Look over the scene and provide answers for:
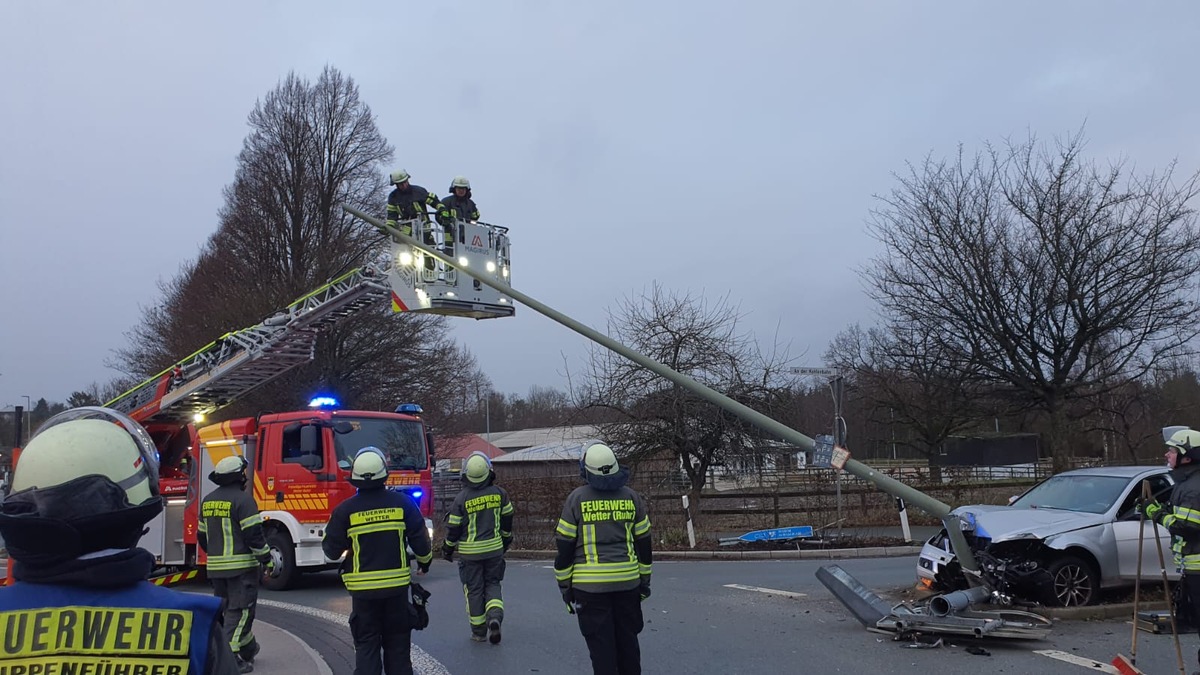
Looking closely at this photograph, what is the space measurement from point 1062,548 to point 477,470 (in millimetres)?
5936

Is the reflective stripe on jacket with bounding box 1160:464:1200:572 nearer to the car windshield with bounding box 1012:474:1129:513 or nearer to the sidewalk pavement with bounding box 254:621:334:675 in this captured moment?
the car windshield with bounding box 1012:474:1129:513

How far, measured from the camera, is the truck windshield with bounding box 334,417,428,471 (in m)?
12.2

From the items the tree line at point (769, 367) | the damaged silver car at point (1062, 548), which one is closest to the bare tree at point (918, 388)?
the tree line at point (769, 367)

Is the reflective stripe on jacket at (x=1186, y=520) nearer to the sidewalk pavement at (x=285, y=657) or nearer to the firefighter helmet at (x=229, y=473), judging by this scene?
the sidewalk pavement at (x=285, y=657)

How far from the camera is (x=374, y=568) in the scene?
585cm

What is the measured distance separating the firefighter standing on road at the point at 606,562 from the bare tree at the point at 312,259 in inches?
878

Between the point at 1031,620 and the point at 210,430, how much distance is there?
37.3 feet

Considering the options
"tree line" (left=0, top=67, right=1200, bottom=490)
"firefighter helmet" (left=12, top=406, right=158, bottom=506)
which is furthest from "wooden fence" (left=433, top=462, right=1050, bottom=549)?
"firefighter helmet" (left=12, top=406, right=158, bottom=506)

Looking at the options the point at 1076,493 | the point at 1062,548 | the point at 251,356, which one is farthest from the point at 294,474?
the point at 1076,493

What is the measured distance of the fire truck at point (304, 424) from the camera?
35.2 feet

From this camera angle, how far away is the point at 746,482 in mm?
19344

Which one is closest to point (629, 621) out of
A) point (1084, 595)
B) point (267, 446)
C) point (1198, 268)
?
point (1084, 595)

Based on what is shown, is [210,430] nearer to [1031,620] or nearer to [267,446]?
[267,446]

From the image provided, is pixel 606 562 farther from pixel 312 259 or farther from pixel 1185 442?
pixel 312 259
